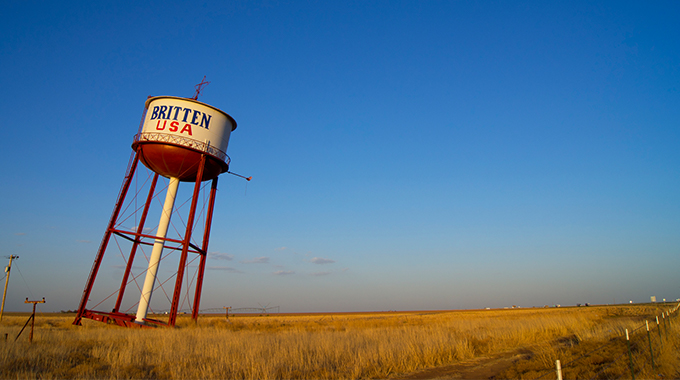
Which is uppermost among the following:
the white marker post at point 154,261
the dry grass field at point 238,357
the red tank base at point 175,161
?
the red tank base at point 175,161

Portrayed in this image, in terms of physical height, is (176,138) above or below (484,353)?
above

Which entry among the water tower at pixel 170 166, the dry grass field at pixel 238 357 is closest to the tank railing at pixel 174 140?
the water tower at pixel 170 166

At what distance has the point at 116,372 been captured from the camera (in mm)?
9961

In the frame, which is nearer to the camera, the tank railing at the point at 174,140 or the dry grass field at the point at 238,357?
the dry grass field at the point at 238,357

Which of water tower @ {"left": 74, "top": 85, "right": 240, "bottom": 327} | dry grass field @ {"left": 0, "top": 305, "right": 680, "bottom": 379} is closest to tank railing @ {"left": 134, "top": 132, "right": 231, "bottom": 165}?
water tower @ {"left": 74, "top": 85, "right": 240, "bottom": 327}

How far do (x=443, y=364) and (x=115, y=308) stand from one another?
1955 cm

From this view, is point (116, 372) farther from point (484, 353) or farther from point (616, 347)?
point (616, 347)

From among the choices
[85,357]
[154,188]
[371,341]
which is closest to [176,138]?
[154,188]

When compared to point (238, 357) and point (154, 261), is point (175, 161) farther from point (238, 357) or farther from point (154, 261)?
point (238, 357)

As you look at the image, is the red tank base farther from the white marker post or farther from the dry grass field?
the dry grass field

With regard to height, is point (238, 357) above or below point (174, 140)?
below

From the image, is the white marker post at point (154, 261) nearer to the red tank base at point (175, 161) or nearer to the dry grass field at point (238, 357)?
the red tank base at point (175, 161)

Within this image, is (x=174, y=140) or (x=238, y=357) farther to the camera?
(x=174, y=140)

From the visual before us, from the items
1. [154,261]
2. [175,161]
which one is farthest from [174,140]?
[154,261]
